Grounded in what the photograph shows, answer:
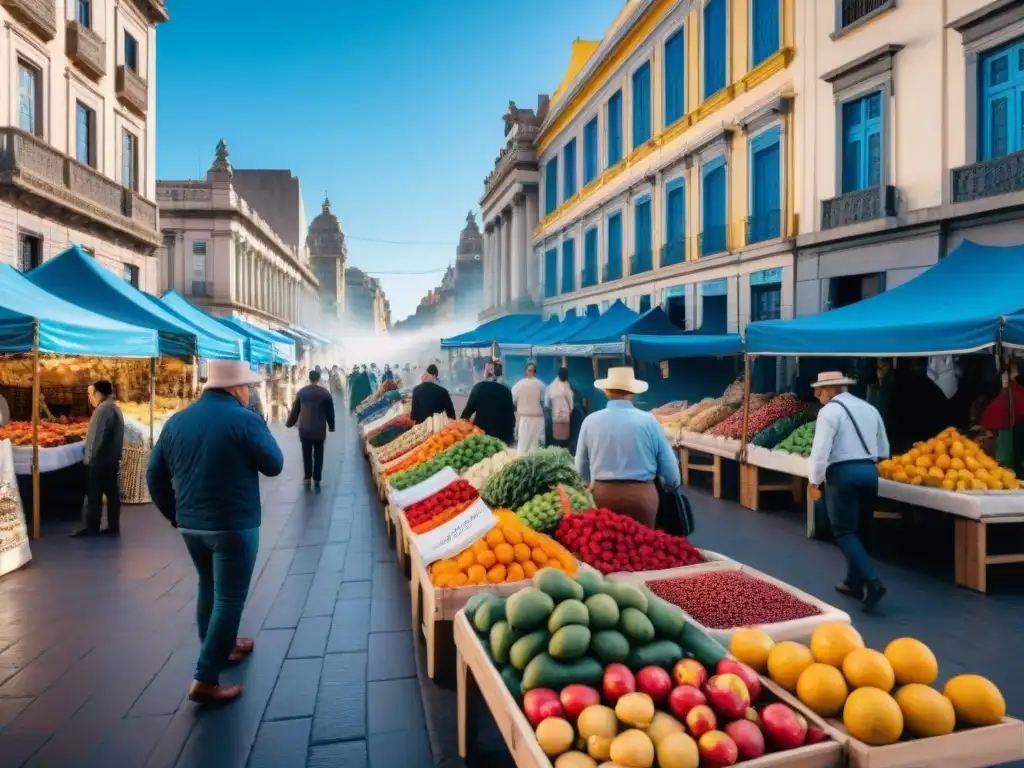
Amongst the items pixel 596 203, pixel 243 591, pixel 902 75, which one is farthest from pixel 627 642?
pixel 596 203

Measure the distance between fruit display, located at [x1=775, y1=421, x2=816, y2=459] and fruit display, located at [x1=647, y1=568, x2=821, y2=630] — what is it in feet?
16.8

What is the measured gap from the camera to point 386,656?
5.05 meters

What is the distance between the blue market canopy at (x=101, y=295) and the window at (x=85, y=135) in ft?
36.0

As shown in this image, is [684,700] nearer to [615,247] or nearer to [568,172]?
[615,247]

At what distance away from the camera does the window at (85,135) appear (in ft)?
68.6

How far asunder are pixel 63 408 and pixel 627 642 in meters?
13.7

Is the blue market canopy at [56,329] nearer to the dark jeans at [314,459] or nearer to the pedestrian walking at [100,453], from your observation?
the pedestrian walking at [100,453]

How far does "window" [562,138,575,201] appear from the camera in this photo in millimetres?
31156

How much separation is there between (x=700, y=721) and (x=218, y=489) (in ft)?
9.05

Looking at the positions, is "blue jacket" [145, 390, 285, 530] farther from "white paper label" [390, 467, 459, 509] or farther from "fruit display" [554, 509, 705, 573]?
"white paper label" [390, 467, 459, 509]

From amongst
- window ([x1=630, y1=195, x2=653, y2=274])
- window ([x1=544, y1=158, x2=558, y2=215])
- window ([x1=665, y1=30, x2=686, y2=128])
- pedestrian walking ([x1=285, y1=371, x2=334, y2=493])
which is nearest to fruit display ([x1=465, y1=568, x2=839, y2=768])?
pedestrian walking ([x1=285, y1=371, x2=334, y2=493])

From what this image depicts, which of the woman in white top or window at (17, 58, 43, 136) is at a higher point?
window at (17, 58, 43, 136)

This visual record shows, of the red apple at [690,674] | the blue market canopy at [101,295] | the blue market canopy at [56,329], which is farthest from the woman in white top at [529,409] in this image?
the red apple at [690,674]

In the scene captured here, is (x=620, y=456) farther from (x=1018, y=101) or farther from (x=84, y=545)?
(x=1018, y=101)
